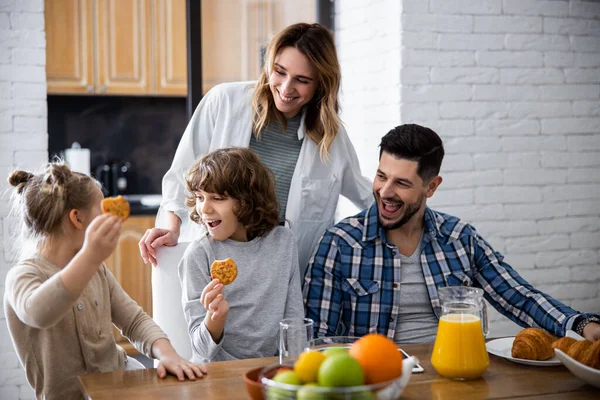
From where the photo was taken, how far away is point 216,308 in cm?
160

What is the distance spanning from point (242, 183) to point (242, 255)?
0.65 feet

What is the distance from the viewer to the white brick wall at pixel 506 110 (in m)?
3.35

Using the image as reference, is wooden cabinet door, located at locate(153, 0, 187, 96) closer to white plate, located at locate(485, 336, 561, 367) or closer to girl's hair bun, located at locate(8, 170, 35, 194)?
girl's hair bun, located at locate(8, 170, 35, 194)

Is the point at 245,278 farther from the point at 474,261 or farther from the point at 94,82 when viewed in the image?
the point at 94,82

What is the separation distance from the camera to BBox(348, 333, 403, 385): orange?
A: 1.14 meters

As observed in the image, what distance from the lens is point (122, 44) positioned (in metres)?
4.57

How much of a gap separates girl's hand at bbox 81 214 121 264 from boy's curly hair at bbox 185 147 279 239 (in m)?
0.64

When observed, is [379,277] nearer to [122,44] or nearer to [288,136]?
[288,136]

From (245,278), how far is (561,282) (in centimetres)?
219

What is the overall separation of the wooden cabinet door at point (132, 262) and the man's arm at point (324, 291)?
2.51 metres

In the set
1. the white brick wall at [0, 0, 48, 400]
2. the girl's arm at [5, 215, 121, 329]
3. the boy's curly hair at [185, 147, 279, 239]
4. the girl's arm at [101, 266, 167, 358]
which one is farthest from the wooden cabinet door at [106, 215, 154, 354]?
the girl's arm at [5, 215, 121, 329]

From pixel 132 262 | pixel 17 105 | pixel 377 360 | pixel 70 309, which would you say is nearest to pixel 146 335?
pixel 70 309

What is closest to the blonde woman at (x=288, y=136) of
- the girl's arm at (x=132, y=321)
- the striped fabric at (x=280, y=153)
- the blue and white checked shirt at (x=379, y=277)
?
the striped fabric at (x=280, y=153)

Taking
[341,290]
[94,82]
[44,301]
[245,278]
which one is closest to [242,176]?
[245,278]
